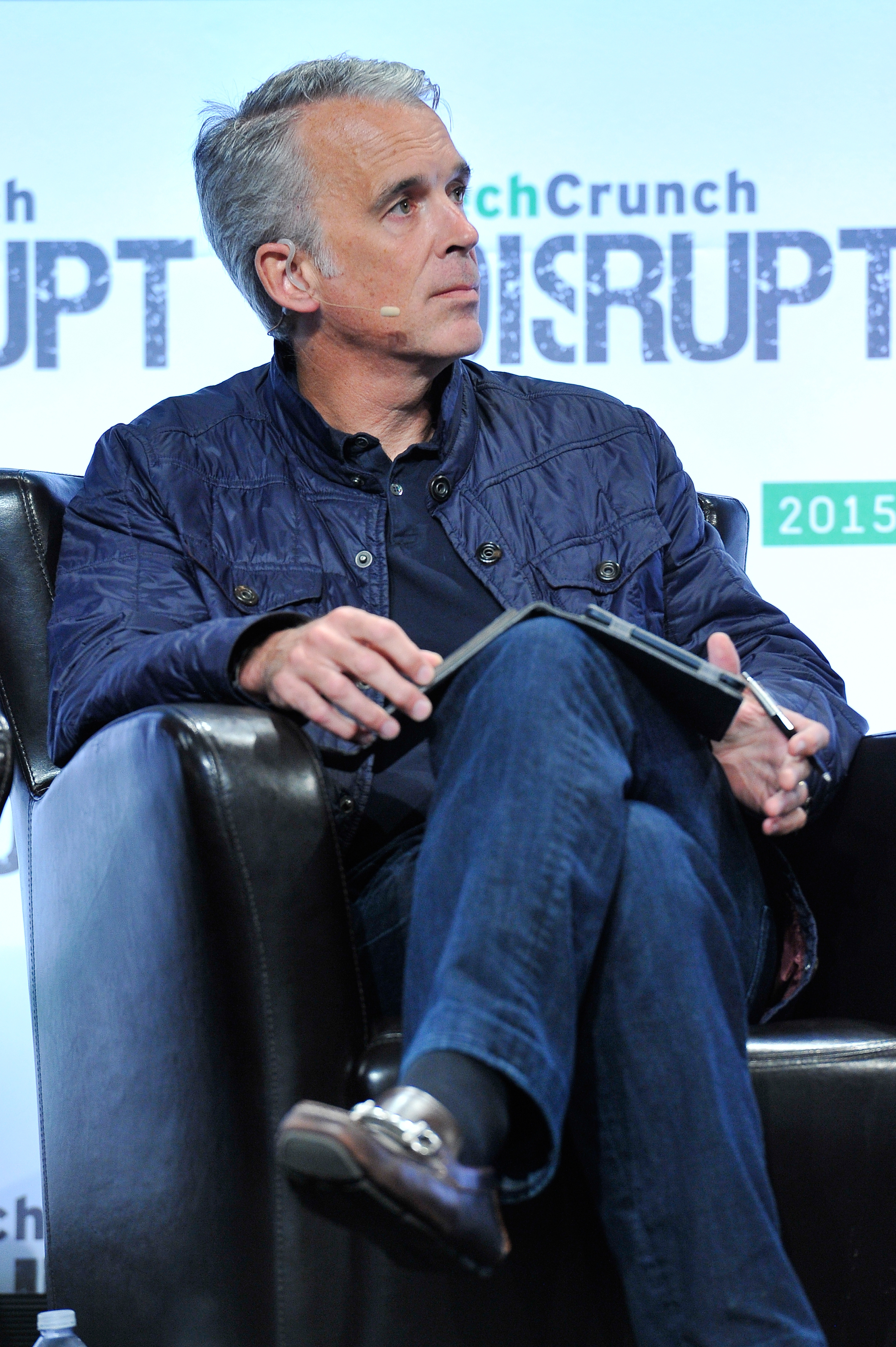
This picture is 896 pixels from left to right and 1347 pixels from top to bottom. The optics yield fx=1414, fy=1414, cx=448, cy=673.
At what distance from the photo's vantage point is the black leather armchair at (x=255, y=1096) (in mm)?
937

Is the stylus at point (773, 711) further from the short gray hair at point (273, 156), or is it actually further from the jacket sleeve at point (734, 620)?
the short gray hair at point (273, 156)

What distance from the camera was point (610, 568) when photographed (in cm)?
139

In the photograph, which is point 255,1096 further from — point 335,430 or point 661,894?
point 335,430

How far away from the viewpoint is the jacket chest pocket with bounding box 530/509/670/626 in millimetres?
1387

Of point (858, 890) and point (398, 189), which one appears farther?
point (398, 189)

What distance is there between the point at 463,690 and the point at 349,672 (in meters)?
0.09

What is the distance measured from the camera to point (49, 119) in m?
2.13

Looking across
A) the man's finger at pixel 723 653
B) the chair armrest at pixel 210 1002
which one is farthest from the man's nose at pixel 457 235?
the chair armrest at pixel 210 1002

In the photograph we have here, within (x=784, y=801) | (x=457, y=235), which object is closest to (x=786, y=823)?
(x=784, y=801)

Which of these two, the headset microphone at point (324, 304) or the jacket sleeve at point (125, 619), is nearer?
the jacket sleeve at point (125, 619)

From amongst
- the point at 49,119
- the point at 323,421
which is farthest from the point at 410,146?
the point at 49,119

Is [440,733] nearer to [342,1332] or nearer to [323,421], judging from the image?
[342,1332]

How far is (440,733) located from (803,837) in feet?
1.48

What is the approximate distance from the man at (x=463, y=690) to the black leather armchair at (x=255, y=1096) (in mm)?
84
